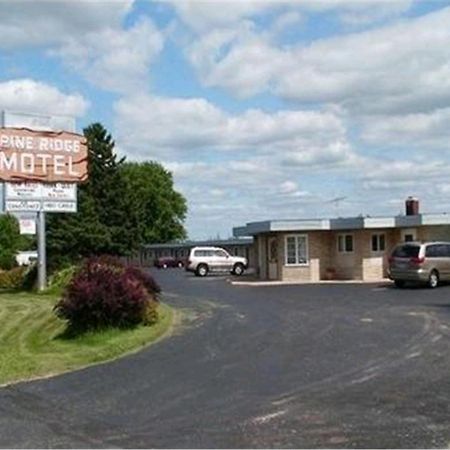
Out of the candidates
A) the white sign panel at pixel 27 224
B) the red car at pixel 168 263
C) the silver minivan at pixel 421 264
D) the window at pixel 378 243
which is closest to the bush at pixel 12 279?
the white sign panel at pixel 27 224

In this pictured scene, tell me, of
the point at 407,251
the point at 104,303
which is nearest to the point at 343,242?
the point at 407,251

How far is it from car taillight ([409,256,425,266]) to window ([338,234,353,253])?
26.4ft

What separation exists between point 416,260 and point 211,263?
22632 millimetres

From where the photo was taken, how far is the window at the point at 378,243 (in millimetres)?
41406

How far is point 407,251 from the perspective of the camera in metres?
34.4

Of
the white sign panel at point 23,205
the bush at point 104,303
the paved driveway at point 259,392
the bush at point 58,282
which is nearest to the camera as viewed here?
the paved driveway at point 259,392

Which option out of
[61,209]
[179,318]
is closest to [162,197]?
[61,209]

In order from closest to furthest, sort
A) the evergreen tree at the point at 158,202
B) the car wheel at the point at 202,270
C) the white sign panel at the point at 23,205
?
1. the white sign panel at the point at 23,205
2. the car wheel at the point at 202,270
3. the evergreen tree at the point at 158,202

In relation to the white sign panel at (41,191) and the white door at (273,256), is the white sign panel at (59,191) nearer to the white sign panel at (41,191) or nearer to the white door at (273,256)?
the white sign panel at (41,191)

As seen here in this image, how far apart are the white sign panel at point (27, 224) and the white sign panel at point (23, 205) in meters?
4.19

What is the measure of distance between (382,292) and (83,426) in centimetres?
2240

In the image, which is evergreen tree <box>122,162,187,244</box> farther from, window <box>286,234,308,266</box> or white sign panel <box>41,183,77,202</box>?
white sign panel <box>41,183,77,202</box>

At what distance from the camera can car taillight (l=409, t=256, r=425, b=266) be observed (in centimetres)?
3353

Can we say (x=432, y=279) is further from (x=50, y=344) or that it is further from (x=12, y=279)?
(x=50, y=344)
